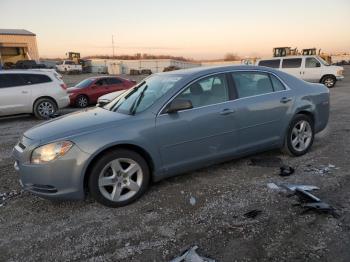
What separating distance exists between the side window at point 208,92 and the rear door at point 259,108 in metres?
0.21

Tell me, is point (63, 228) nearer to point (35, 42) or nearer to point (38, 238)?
point (38, 238)

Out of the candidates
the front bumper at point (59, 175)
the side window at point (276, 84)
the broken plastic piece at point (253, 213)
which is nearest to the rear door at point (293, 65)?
the side window at point (276, 84)

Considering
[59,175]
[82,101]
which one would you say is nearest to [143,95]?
[59,175]

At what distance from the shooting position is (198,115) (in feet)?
15.0

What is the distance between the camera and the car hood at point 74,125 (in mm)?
4000

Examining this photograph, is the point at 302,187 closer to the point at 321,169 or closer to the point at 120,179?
the point at 321,169

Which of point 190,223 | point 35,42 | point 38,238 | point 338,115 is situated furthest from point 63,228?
point 35,42

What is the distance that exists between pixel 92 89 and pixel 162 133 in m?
11.8

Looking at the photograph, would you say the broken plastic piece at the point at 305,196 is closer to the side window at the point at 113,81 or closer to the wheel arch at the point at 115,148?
the wheel arch at the point at 115,148

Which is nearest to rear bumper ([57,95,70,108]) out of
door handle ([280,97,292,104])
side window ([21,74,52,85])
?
side window ([21,74,52,85])

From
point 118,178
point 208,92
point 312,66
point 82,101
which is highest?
point 208,92

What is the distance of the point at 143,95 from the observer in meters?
4.91

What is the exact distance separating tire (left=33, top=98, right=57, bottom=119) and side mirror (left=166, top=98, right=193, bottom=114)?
332 inches

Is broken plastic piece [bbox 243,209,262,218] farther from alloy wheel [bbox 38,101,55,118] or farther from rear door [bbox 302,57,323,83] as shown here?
rear door [bbox 302,57,323,83]
